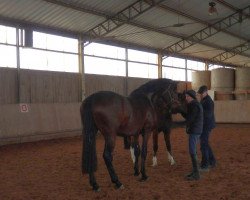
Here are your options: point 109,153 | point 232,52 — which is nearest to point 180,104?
point 109,153

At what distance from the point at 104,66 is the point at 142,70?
410 cm

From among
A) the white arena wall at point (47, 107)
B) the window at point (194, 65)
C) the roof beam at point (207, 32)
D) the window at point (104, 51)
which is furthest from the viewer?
the window at point (194, 65)

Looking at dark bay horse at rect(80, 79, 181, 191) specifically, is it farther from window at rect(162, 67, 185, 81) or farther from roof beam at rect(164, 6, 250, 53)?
window at rect(162, 67, 185, 81)

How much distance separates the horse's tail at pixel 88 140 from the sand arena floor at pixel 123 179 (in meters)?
0.46

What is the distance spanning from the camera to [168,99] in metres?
7.41

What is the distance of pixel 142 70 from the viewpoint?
78.8ft

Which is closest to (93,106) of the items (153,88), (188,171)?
(153,88)

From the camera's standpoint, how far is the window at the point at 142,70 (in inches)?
904

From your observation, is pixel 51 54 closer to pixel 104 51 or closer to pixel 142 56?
pixel 104 51

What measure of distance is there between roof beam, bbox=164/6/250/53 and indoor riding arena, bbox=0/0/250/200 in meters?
0.08

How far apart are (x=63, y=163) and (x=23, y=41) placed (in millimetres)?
8657

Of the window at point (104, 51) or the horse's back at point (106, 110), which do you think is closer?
the horse's back at point (106, 110)

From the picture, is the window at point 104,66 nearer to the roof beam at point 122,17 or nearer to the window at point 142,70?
the window at point 142,70

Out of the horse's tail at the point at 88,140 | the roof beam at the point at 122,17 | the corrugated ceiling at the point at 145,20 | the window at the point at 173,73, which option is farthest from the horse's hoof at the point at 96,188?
the window at the point at 173,73
